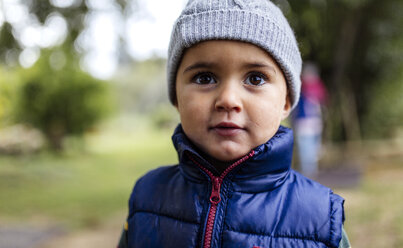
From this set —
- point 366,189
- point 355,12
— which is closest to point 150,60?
point 366,189

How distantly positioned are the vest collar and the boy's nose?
0.56ft

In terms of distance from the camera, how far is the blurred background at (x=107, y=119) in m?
4.50

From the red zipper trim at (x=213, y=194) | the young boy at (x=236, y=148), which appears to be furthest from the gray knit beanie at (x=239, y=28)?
the red zipper trim at (x=213, y=194)

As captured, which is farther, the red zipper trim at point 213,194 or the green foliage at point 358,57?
the green foliage at point 358,57

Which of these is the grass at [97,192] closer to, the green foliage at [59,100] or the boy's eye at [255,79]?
the green foliage at [59,100]

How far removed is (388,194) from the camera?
4.77 metres

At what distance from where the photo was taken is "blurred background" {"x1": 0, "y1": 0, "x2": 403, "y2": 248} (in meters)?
4.50

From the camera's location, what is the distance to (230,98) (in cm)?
118

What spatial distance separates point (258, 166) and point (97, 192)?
550cm

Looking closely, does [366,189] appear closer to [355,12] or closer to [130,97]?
[355,12]

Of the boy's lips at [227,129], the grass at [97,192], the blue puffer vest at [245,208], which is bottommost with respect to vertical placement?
the blue puffer vest at [245,208]

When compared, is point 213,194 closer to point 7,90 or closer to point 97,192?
point 97,192

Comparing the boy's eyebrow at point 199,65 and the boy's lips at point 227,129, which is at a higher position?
the boy's eyebrow at point 199,65

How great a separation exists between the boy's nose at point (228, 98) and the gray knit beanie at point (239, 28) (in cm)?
16
